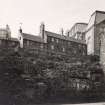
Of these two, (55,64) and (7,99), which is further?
(55,64)

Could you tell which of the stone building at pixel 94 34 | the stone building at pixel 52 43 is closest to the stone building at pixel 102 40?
the stone building at pixel 94 34

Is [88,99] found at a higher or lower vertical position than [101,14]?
lower

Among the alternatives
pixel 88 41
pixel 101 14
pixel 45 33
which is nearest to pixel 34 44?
pixel 45 33

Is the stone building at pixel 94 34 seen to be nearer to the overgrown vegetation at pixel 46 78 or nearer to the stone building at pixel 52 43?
the stone building at pixel 52 43

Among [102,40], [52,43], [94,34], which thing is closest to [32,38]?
[52,43]

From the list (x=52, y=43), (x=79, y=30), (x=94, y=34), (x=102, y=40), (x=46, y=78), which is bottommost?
(x=46, y=78)

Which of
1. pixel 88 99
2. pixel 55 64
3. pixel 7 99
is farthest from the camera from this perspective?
pixel 55 64

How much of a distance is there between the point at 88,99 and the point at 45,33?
2547 centimetres

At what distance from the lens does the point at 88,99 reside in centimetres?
4547

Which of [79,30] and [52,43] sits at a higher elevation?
[79,30]

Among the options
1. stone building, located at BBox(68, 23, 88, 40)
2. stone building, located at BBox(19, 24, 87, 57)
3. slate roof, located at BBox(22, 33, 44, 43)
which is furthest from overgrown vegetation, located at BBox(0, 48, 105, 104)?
stone building, located at BBox(68, 23, 88, 40)

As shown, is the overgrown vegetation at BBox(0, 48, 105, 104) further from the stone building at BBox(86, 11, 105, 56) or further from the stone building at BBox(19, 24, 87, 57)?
the stone building at BBox(86, 11, 105, 56)

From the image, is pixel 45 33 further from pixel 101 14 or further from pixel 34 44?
pixel 101 14

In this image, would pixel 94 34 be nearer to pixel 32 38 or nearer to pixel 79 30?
pixel 32 38
